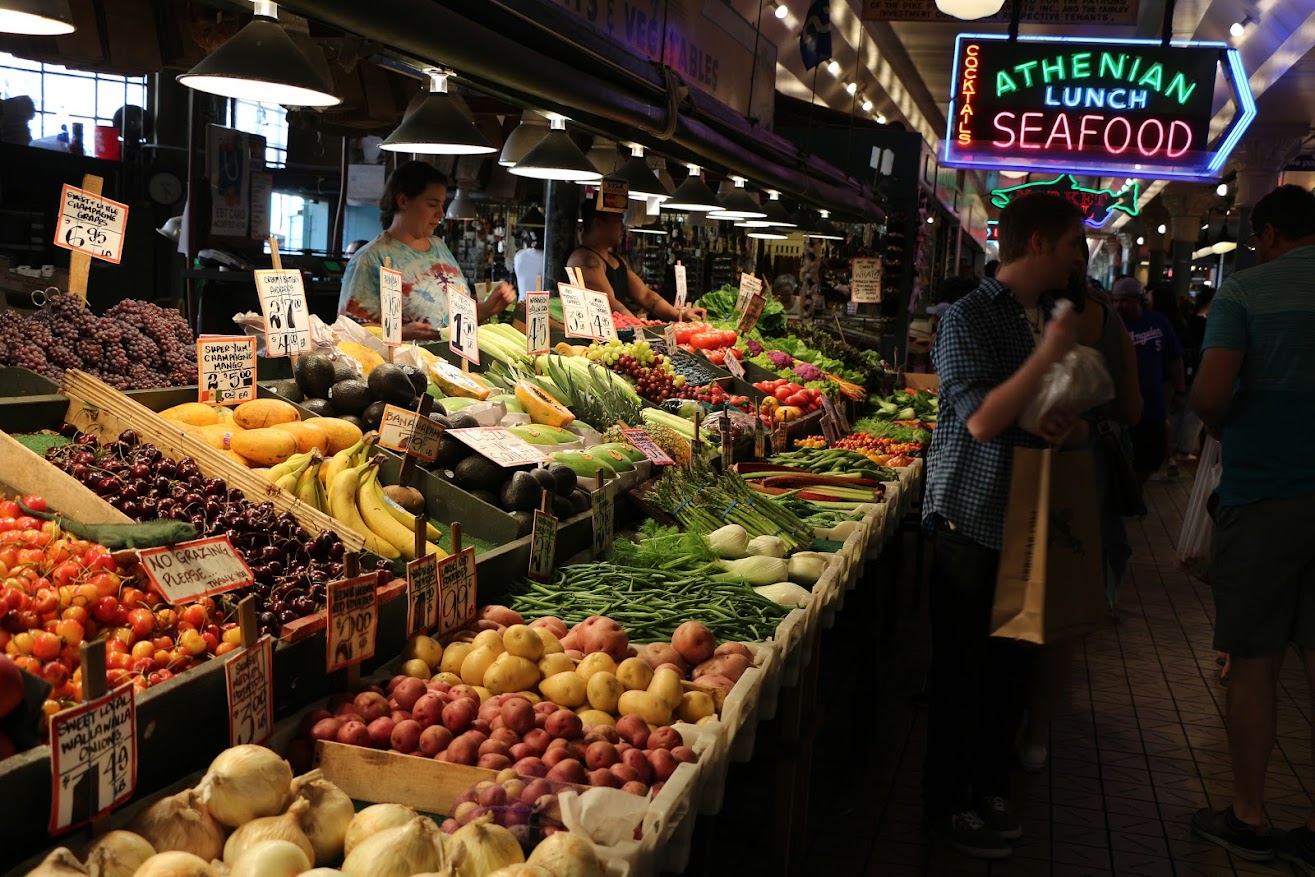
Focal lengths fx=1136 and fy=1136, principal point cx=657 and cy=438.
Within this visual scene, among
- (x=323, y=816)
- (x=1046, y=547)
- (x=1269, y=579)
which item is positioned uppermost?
(x=1046, y=547)

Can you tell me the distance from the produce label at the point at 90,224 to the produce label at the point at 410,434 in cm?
101

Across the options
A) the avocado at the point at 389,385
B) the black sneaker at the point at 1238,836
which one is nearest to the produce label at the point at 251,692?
the avocado at the point at 389,385

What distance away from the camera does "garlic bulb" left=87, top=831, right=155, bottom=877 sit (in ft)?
5.42

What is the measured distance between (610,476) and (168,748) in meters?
2.42

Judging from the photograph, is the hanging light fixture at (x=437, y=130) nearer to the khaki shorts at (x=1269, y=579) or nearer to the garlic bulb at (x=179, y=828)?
the garlic bulb at (x=179, y=828)

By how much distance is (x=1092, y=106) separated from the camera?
27.2 ft

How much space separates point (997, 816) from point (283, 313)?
3096mm

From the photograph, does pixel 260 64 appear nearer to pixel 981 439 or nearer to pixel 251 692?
pixel 251 692

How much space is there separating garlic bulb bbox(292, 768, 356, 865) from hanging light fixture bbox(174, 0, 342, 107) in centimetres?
170

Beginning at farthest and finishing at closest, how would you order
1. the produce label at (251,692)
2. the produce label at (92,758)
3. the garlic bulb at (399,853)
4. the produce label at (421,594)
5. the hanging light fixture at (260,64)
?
the hanging light fixture at (260,64) < the produce label at (421,594) < the produce label at (251,692) < the garlic bulb at (399,853) < the produce label at (92,758)

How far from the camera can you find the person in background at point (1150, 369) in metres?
7.52

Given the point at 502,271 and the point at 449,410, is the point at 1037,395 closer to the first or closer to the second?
the point at 449,410

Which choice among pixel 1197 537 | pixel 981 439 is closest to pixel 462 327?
pixel 981 439

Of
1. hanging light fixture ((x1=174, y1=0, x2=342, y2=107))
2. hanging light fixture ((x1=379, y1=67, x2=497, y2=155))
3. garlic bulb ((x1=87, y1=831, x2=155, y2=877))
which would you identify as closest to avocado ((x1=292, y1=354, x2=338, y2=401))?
hanging light fixture ((x1=379, y1=67, x2=497, y2=155))
